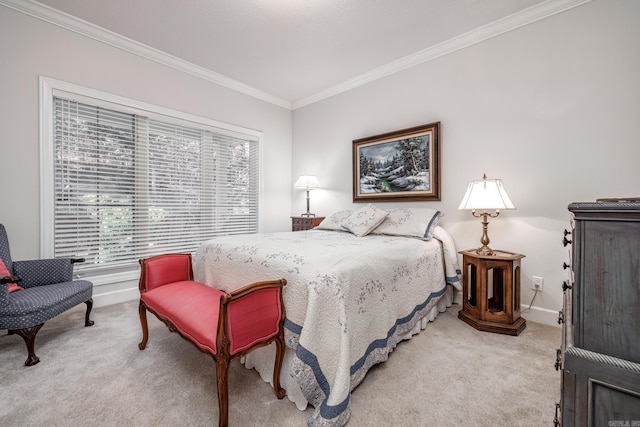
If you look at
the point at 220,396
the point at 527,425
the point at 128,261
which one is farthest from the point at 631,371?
the point at 128,261

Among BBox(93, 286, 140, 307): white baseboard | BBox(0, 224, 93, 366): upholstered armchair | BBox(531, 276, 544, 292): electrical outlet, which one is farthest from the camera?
BBox(93, 286, 140, 307): white baseboard

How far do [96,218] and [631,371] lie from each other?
372 cm

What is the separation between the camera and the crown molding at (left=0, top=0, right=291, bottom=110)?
234cm

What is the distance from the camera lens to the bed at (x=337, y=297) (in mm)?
1326

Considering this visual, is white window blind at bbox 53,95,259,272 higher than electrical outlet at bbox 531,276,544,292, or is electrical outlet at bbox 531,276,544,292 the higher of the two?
white window blind at bbox 53,95,259,272

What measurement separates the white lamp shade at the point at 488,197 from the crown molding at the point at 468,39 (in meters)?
1.51

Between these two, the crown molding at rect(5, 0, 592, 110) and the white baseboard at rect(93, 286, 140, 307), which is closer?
the crown molding at rect(5, 0, 592, 110)

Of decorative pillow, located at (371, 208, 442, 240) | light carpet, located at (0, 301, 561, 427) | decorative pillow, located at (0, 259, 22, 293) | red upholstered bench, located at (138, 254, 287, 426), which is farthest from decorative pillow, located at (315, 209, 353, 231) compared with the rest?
decorative pillow, located at (0, 259, 22, 293)

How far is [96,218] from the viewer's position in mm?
2770

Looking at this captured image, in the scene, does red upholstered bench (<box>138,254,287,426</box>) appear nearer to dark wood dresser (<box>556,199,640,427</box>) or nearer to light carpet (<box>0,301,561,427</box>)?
light carpet (<box>0,301,561,427</box>)

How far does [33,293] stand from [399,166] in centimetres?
351

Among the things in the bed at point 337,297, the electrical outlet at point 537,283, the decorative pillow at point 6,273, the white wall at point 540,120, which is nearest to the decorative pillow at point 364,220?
the bed at point 337,297

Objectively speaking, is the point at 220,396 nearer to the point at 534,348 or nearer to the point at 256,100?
the point at 534,348

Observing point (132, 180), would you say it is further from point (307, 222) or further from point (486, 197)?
point (486, 197)
